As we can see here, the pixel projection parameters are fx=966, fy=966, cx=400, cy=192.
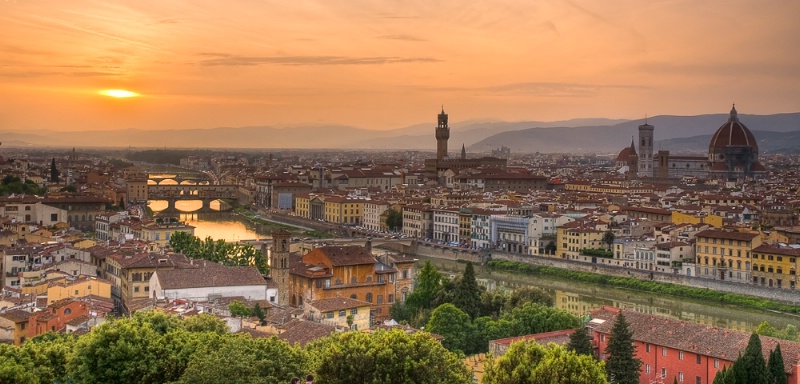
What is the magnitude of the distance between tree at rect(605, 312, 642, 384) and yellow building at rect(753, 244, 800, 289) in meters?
12.0

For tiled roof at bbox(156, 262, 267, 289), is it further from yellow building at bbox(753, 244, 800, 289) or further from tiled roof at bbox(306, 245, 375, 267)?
yellow building at bbox(753, 244, 800, 289)

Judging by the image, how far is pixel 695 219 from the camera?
101 feet

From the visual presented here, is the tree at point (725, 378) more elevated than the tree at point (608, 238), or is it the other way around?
the tree at point (725, 378)

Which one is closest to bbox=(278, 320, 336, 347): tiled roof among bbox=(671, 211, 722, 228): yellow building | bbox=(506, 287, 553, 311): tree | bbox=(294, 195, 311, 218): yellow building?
bbox=(506, 287, 553, 311): tree

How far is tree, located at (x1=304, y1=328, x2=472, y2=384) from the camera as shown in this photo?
28.9ft

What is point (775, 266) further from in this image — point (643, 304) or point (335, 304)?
point (335, 304)

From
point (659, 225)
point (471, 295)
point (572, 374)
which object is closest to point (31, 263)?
point (471, 295)

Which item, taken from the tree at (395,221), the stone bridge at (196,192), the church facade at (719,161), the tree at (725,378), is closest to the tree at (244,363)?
the tree at (725,378)

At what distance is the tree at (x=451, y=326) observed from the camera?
549 inches

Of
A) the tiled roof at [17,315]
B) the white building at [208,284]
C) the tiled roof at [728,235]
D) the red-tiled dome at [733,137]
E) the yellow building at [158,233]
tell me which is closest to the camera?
the tiled roof at [17,315]

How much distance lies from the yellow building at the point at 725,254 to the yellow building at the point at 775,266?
213 millimetres

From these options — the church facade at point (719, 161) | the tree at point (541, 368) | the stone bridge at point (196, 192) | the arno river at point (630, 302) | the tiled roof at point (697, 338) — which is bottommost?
the arno river at point (630, 302)

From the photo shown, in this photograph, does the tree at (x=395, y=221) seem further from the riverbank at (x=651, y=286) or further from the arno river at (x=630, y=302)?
the riverbank at (x=651, y=286)

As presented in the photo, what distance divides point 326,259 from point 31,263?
238 inches
